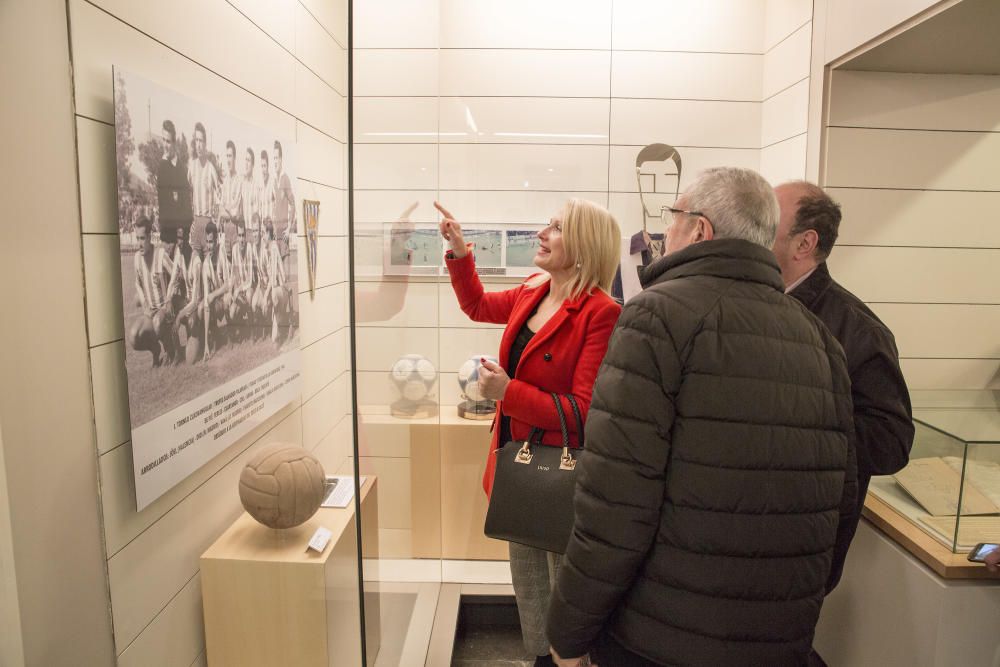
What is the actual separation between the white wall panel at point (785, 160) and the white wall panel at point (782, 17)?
1.69ft

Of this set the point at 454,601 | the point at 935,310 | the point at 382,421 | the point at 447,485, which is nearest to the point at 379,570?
the point at 382,421

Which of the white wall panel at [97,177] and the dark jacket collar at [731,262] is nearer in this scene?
the dark jacket collar at [731,262]

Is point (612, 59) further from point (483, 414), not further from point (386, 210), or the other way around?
point (386, 210)

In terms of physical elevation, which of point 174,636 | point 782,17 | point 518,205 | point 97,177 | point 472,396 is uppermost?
point 782,17

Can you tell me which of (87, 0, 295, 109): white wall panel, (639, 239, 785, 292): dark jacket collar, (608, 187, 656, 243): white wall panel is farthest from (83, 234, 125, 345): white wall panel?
(608, 187, 656, 243): white wall panel

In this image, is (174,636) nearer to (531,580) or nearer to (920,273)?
(531,580)

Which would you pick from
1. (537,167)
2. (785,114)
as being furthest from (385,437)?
(785,114)

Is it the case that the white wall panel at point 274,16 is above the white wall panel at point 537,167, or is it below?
above

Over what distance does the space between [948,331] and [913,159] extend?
0.75 metres

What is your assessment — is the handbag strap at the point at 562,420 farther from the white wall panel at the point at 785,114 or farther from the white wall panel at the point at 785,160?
the white wall panel at the point at 785,114

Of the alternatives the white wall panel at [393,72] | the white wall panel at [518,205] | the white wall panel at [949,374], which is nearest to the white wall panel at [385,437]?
the white wall panel at [393,72]

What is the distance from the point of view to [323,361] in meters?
3.17

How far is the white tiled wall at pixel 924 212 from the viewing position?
8.55 feet

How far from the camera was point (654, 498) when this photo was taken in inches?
44.9
